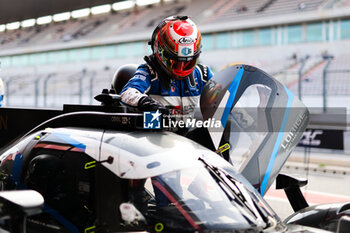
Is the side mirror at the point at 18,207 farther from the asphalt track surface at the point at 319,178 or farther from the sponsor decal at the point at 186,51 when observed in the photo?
the asphalt track surface at the point at 319,178

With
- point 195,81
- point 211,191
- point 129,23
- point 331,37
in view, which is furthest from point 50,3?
point 211,191

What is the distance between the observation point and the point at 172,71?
10.1 ft

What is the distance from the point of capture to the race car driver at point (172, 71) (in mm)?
2994

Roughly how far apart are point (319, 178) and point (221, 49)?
17.7 m

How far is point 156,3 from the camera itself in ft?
92.3

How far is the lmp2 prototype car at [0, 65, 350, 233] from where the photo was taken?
2027 mm

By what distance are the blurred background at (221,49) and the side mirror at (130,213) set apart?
329cm

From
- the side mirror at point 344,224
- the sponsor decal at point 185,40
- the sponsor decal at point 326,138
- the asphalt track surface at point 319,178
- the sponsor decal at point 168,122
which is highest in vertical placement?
the sponsor decal at point 185,40

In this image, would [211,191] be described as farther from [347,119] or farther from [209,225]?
[347,119]

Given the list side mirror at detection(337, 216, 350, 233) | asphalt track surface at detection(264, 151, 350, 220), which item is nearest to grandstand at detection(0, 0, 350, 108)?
asphalt track surface at detection(264, 151, 350, 220)

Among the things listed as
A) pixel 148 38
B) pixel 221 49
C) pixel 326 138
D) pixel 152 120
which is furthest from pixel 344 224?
pixel 148 38

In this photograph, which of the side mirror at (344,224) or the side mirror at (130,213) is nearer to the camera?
the side mirror at (344,224)

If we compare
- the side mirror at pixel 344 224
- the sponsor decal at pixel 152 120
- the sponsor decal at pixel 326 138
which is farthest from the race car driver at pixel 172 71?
the sponsor decal at pixel 326 138

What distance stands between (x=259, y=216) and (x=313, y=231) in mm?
238
